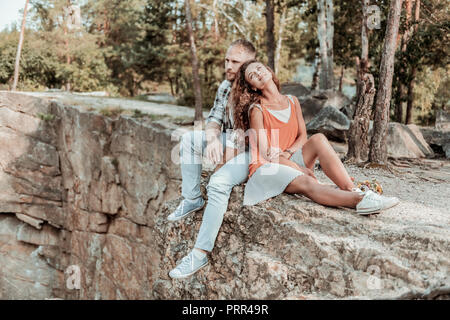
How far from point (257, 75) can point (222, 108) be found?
513mm

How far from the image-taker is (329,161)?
131 inches

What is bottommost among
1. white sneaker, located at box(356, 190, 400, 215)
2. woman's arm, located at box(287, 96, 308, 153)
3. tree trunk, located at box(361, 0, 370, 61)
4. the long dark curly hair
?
white sneaker, located at box(356, 190, 400, 215)

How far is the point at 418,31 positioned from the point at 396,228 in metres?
10.5

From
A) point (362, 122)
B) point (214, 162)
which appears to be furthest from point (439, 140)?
point (214, 162)

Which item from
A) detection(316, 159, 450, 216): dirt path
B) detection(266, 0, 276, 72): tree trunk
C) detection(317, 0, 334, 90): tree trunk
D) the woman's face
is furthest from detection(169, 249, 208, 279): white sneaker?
detection(317, 0, 334, 90): tree trunk

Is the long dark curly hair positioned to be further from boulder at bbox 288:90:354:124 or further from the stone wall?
boulder at bbox 288:90:354:124

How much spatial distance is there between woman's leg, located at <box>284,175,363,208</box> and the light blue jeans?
1.47ft

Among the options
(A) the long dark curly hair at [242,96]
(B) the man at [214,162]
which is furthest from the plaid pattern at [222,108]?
(A) the long dark curly hair at [242,96]

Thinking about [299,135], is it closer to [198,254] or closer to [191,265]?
[198,254]

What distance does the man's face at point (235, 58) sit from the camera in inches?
142

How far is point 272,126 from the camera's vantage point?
11.5 feet

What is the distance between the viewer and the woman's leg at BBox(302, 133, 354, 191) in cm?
330

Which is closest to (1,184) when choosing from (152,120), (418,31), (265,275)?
(152,120)
